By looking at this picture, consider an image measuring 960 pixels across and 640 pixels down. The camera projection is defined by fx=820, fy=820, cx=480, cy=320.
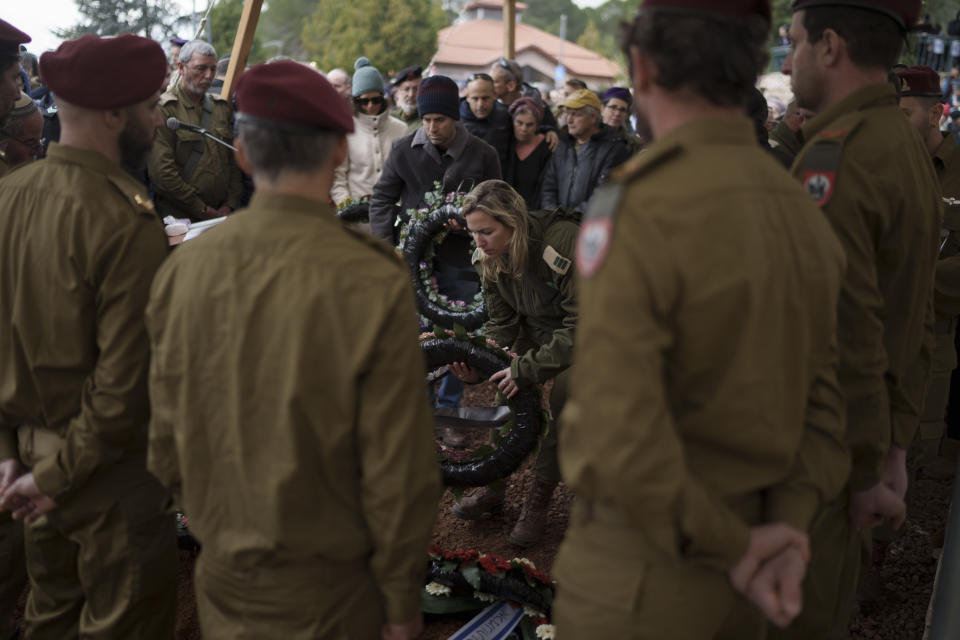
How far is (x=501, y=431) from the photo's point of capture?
402 centimetres

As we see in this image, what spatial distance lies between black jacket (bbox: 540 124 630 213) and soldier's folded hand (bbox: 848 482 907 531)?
490cm

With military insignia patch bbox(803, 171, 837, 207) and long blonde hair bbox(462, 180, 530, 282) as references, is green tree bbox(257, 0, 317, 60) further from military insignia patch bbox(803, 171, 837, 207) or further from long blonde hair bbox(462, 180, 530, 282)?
military insignia patch bbox(803, 171, 837, 207)

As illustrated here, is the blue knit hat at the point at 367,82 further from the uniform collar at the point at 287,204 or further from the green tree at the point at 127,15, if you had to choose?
the green tree at the point at 127,15

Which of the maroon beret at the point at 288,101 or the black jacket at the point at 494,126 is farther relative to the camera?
the black jacket at the point at 494,126

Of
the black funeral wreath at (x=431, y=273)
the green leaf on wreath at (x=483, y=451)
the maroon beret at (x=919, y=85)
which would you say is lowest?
the green leaf on wreath at (x=483, y=451)

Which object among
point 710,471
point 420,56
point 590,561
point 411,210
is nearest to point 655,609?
point 590,561

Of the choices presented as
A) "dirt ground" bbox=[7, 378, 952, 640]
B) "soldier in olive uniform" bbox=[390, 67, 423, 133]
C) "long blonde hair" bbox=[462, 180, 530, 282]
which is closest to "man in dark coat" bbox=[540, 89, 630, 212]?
"soldier in olive uniform" bbox=[390, 67, 423, 133]

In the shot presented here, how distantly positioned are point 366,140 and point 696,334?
217 inches

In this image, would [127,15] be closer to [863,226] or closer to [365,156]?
[365,156]

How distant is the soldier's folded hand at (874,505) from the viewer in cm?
202

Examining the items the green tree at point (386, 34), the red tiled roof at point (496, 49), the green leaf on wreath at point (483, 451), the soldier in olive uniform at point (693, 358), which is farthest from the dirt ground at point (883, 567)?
the red tiled roof at point (496, 49)

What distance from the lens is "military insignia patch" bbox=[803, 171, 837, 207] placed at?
1926mm

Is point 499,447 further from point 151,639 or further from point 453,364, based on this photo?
point 151,639

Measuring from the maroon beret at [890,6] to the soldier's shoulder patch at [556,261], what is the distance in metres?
1.80
